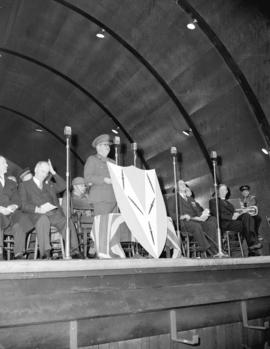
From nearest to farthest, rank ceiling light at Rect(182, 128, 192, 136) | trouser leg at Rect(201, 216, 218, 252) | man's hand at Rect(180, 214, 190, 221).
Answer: man's hand at Rect(180, 214, 190, 221) < trouser leg at Rect(201, 216, 218, 252) < ceiling light at Rect(182, 128, 192, 136)

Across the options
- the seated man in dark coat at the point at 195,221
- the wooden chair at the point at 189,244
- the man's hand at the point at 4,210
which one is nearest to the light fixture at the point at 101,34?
the seated man in dark coat at the point at 195,221

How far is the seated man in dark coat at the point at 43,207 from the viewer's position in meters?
3.71

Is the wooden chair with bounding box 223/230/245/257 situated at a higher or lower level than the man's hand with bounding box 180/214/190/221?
lower

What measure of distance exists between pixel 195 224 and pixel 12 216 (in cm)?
250

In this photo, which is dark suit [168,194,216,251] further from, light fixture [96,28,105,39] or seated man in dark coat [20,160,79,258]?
light fixture [96,28,105,39]

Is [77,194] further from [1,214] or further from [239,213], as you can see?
[239,213]

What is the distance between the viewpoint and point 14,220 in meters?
3.83

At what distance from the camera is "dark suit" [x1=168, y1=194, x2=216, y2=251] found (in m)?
5.32

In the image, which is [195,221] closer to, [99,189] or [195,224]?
→ [195,224]

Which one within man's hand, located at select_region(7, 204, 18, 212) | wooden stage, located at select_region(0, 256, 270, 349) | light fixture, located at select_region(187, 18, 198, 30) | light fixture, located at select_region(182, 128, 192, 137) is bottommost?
wooden stage, located at select_region(0, 256, 270, 349)

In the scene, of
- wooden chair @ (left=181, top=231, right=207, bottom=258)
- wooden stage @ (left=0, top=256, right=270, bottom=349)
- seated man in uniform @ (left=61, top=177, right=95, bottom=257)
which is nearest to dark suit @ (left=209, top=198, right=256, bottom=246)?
wooden chair @ (left=181, top=231, right=207, bottom=258)

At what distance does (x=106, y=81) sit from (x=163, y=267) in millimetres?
7137

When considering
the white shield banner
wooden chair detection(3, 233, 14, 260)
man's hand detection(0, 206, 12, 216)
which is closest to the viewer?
the white shield banner

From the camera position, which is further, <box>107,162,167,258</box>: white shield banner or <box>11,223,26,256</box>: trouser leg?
<box>11,223,26,256</box>: trouser leg
